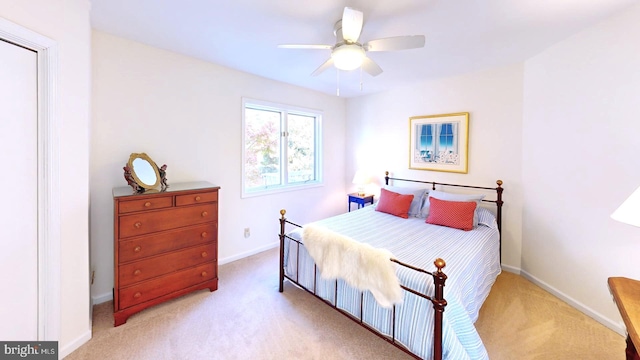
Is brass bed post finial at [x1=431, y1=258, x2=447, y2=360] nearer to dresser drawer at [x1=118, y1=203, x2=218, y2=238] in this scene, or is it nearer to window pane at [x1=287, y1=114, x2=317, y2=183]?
dresser drawer at [x1=118, y1=203, x2=218, y2=238]

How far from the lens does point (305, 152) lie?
4.35 metres

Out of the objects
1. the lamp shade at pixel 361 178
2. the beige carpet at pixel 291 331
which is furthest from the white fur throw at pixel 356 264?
the lamp shade at pixel 361 178

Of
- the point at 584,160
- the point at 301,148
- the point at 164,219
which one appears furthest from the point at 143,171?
the point at 584,160

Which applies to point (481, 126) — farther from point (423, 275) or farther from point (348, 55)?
point (423, 275)

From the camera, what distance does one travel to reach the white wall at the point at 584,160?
1950mm

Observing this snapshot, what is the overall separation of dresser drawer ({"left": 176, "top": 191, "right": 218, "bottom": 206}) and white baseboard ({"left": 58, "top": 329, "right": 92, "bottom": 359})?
1.14 metres

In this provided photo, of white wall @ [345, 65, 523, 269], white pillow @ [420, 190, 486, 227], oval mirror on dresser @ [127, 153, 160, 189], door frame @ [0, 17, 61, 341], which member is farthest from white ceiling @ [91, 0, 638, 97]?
white pillow @ [420, 190, 486, 227]

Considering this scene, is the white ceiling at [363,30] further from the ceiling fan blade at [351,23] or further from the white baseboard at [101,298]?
the white baseboard at [101,298]

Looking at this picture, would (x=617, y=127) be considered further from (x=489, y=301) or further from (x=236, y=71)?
(x=236, y=71)

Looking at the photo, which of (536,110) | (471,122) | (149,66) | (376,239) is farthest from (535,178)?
(149,66)

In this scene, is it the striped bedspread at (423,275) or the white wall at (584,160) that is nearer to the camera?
the striped bedspread at (423,275)

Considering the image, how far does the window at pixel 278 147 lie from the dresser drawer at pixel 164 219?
0.94 metres

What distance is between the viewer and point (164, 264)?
2281 millimetres

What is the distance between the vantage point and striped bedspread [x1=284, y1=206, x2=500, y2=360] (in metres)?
1.52
